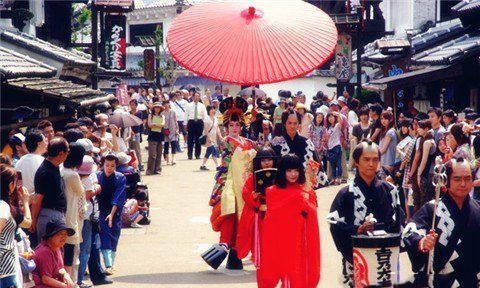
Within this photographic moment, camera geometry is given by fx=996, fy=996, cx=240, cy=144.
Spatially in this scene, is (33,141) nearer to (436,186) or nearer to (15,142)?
(15,142)

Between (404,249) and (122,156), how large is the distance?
7120mm

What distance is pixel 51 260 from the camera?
8805 millimetres

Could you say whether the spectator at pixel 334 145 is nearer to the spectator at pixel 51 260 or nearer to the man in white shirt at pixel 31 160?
the man in white shirt at pixel 31 160

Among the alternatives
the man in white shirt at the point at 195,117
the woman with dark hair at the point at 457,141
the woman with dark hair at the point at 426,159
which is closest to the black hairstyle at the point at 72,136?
the woman with dark hair at the point at 457,141

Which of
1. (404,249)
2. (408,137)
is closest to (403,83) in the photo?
(408,137)

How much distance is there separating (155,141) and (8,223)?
15.8m

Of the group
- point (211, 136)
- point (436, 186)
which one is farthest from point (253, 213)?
point (211, 136)

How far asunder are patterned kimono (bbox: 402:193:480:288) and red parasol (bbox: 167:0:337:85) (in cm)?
347

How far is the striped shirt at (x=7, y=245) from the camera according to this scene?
26.1 feet

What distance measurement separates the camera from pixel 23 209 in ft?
28.6

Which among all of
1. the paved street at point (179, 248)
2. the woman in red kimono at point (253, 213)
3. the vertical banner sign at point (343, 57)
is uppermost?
the vertical banner sign at point (343, 57)

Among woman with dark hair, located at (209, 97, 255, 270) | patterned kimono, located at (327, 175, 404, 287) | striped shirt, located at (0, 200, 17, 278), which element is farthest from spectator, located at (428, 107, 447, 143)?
striped shirt, located at (0, 200, 17, 278)

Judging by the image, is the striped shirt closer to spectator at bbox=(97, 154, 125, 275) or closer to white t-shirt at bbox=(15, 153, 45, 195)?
white t-shirt at bbox=(15, 153, 45, 195)

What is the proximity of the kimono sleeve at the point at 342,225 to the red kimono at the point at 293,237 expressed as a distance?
1.66 metres
